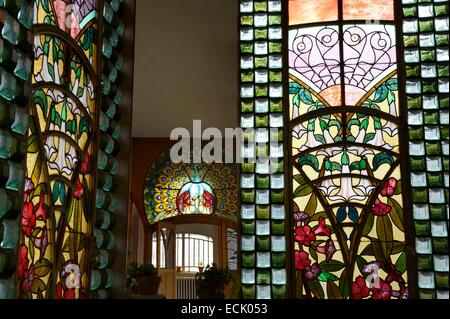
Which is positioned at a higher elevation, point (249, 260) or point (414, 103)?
point (414, 103)

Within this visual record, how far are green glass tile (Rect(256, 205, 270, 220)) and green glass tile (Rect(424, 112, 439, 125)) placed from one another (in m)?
1.37

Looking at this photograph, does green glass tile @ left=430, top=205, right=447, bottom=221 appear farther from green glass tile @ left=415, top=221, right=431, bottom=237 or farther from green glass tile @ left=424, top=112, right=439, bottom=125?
green glass tile @ left=424, top=112, right=439, bottom=125

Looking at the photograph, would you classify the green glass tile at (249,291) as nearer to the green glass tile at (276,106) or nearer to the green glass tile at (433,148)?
the green glass tile at (276,106)

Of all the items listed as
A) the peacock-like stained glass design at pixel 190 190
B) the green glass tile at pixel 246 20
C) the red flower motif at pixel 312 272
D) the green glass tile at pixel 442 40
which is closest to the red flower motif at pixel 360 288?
the red flower motif at pixel 312 272

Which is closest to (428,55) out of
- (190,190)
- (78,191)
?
(78,191)

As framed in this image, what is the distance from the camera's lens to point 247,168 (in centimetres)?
512

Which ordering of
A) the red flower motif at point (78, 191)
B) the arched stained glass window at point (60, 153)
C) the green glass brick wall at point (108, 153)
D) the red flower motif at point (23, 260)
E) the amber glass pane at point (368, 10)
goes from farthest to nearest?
the amber glass pane at point (368, 10) < the green glass brick wall at point (108, 153) < the red flower motif at point (78, 191) < the arched stained glass window at point (60, 153) < the red flower motif at point (23, 260)

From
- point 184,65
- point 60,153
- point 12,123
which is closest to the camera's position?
point 12,123

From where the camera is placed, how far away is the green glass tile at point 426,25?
5.27m

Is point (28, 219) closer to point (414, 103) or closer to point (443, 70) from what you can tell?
point (414, 103)

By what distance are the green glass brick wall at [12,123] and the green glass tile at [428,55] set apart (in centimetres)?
315

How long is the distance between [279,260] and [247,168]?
730 mm
